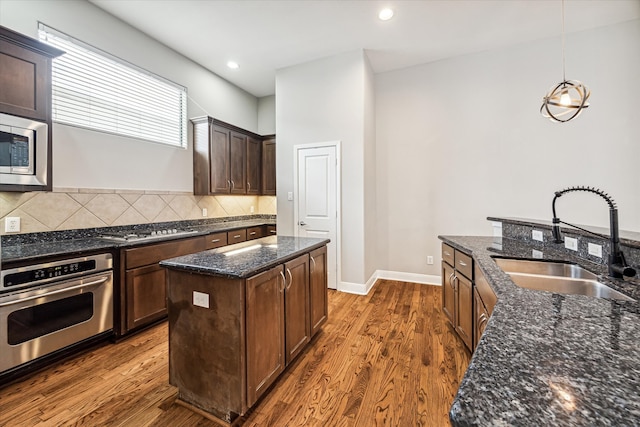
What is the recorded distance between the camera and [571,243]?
1.99 metres

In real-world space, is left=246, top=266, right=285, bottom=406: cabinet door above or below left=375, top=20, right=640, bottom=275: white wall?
below

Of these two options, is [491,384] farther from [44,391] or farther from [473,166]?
[473,166]

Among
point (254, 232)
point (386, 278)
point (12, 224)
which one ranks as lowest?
point (386, 278)

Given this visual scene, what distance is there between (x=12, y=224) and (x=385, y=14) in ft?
14.0

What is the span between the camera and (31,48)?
2123 mm

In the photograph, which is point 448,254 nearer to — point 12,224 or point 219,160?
point 219,160

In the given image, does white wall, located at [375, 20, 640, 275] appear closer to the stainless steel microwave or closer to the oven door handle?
the oven door handle

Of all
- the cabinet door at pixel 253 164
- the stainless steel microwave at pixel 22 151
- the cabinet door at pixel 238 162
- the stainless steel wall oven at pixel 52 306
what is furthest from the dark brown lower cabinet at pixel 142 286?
the cabinet door at pixel 253 164

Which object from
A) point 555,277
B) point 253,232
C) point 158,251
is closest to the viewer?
point 555,277

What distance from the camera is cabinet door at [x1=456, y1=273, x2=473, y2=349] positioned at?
214 cm

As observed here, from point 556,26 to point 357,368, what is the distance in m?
4.63

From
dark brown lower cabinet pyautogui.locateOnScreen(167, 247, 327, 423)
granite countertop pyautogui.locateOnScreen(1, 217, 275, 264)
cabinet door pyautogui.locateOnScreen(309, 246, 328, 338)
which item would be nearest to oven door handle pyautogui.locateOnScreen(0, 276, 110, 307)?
granite countertop pyautogui.locateOnScreen(1, 217, 275, 264)

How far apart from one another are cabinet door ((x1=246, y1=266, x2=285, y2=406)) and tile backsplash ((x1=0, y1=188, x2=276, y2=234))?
2.41 meters

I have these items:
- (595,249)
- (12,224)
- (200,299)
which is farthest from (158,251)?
(595,249)
